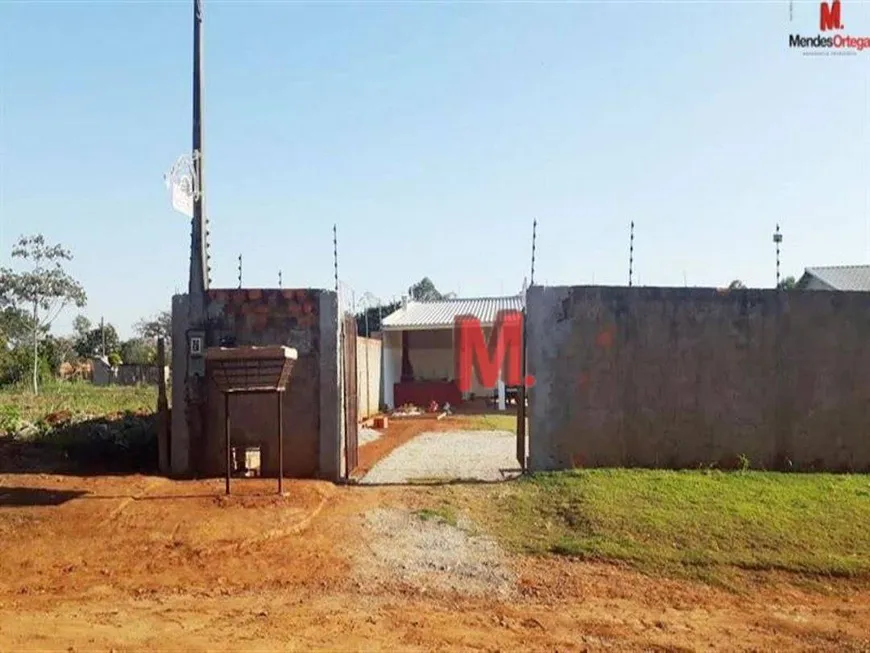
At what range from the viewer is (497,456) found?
38.4ft

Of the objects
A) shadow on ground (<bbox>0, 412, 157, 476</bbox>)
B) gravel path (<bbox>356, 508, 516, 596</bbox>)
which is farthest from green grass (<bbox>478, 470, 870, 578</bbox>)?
shadow on ground (<bbox>0, 412, 157, 476</bbox>)

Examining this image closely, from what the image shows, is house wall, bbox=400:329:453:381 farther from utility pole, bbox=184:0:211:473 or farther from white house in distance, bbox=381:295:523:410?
utility pole, bbox=184:0:211:473

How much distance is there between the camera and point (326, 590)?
5.38m

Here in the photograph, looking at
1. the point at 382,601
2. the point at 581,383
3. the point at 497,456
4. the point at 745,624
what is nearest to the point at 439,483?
the point at 581,383

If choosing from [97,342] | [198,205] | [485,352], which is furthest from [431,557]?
[97,342]

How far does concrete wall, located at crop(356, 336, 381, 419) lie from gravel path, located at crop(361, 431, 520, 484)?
11.8 feet

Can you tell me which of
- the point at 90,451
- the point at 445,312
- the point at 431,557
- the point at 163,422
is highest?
the point at 445,312

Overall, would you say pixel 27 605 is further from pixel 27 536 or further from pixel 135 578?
pixel 27 536

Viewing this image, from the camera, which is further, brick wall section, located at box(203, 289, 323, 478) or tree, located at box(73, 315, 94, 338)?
tree, located at box(73, 315, 94, 338)

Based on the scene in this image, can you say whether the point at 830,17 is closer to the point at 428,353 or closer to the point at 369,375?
the point at 369,375

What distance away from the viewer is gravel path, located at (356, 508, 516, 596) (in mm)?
5605

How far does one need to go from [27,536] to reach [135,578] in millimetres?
1551

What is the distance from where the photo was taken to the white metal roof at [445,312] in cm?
2525

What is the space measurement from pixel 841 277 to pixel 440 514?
74.7 ft
